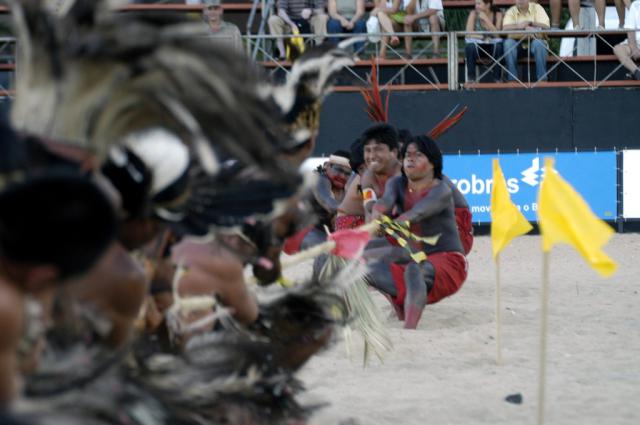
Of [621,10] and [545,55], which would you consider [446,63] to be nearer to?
[545,55]

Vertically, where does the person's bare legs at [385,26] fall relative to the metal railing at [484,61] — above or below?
above

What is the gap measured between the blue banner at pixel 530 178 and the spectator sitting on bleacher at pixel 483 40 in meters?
1.13

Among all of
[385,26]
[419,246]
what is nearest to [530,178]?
[385,26]

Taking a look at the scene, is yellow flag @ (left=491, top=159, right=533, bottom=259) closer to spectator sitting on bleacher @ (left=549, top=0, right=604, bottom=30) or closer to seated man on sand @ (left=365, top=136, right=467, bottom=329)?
seated man on sand @ (left=365, top=136, right=467, bottom=329)

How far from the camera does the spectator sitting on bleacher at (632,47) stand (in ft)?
48.3

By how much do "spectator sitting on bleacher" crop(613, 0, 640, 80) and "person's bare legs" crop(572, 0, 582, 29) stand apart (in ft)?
1.88

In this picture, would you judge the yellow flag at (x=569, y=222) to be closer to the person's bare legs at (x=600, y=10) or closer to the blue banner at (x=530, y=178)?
the blue banner at (x=530, y=178)

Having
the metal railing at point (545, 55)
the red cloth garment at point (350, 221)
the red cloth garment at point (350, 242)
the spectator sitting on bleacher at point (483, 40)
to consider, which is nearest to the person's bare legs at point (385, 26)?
the metal railing at point (545, 55)

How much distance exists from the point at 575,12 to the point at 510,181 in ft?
7.92

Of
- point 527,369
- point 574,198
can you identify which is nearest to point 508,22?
point 527,369

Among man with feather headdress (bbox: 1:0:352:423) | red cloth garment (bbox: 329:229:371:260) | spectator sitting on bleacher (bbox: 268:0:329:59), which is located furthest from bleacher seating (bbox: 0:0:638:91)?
man with feather headdress (bbox: 1:0:352:423)

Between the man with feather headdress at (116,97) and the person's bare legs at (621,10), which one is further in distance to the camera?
the person's bare legs at (621,10)

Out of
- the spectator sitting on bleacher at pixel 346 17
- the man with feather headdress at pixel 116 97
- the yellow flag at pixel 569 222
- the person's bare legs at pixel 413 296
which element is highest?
the man with feather headdress at pixel 116 97

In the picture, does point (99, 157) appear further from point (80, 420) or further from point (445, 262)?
point (445, 262)
